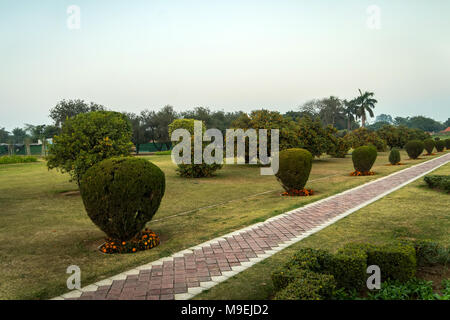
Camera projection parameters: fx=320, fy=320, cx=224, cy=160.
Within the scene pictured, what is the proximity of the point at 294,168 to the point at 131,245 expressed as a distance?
678 centimetres

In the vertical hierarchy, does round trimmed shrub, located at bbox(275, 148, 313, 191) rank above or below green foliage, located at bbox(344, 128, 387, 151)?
below

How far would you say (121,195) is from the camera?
5598mm

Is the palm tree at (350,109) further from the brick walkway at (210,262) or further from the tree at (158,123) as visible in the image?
the brick walkway at (210,262)

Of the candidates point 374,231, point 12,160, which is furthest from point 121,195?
point 12,160

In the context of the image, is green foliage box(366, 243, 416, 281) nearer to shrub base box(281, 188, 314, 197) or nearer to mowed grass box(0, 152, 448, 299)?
mowed grass box(0, 152, 448, 299)

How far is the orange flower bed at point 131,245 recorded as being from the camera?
5891 millimetres

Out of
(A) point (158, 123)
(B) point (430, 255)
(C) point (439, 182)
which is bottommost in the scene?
(B) point (430, 255)

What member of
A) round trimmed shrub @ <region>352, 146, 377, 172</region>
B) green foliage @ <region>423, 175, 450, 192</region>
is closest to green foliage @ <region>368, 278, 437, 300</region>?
green foliage @ <region>423, 175, 450, 192</region>

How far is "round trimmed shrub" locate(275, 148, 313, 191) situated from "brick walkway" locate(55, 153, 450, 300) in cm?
252

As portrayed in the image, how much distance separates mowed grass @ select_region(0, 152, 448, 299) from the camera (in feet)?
16.2

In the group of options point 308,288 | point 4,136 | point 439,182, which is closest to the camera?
point 308,288

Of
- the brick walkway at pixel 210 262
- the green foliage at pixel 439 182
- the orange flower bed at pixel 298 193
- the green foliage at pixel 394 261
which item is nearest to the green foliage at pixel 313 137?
the green foliage at pixel 439 182

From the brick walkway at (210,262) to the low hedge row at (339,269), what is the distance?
1108 mm

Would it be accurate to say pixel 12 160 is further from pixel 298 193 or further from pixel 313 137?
pixel 298 193
